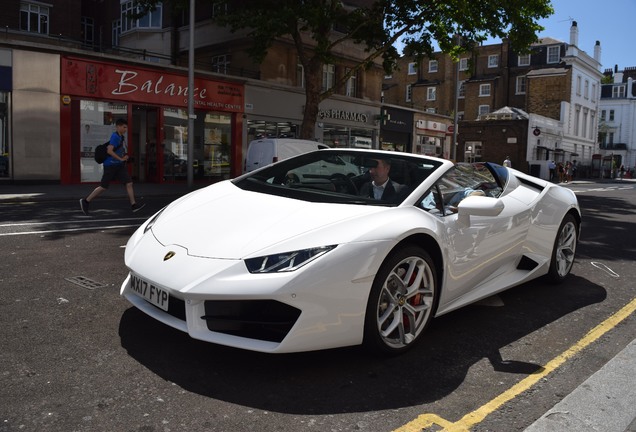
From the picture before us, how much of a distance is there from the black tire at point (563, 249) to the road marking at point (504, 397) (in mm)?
1116

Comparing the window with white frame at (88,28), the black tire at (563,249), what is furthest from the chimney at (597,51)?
the black tire at (563,249)

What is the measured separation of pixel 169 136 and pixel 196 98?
193cm

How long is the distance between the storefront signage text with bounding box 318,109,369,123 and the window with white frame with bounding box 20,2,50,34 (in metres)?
13.5

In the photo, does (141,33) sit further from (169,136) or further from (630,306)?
(630,306)

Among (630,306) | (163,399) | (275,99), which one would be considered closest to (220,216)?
(163,399)

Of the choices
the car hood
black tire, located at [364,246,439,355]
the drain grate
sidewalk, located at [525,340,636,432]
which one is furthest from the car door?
the drain grate

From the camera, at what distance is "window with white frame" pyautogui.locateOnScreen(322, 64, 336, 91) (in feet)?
90.2

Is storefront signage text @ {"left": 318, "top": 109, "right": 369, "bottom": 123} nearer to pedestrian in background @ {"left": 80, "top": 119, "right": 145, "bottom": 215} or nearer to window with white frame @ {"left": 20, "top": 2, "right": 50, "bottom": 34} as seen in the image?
window with white frame @ {"left": 20, "top": 2, "right": 50, "bottom": 34}

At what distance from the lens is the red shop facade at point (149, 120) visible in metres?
18.5

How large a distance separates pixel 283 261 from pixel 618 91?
92533 mm

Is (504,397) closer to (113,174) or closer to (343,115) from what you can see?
(113,174)

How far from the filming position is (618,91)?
266 feet

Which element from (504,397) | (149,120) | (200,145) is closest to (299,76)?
(200,145)

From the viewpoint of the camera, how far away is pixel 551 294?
202 inches
